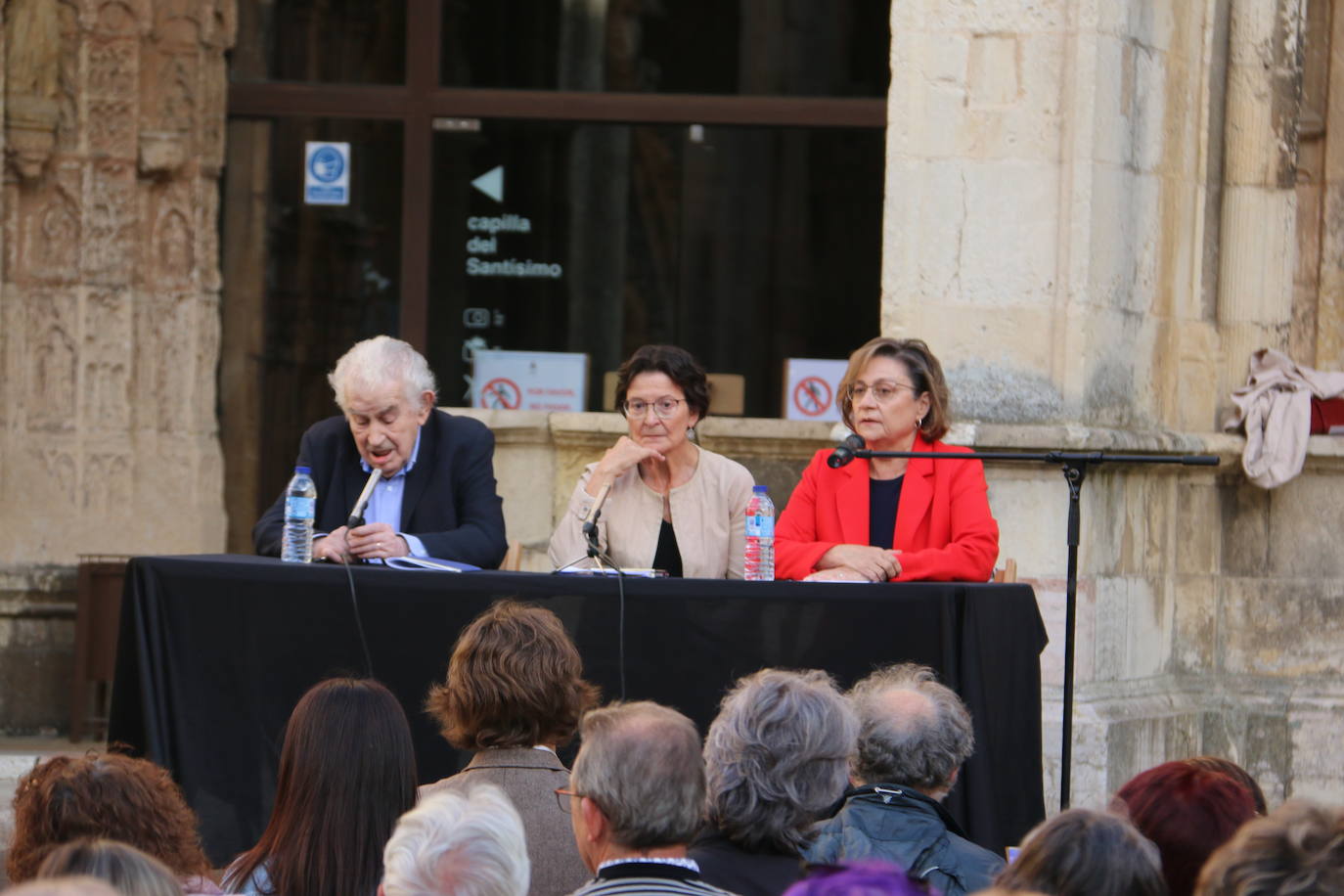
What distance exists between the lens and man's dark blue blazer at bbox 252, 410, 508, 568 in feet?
20.2

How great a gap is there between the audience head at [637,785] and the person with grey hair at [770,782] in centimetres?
39

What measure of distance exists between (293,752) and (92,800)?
0.47 metres

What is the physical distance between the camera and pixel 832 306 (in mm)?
10336

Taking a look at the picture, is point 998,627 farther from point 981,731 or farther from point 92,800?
point 92,800

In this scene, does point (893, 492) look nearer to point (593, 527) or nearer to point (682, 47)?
point (593, 527)

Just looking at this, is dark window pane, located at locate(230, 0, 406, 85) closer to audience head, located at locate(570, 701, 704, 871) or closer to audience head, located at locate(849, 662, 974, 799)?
audience head, located at locate(849, 662, 974, 799)

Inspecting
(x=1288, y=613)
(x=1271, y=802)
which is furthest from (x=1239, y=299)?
(x=1271, y=802)

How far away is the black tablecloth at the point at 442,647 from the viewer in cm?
546

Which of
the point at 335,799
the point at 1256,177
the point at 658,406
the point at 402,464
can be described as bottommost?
the point at 335,799

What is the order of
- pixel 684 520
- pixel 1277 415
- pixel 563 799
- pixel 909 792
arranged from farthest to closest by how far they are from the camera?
pixel 1277 415 → pixel 684 520 → pixel 563 799 → pixel 909 792

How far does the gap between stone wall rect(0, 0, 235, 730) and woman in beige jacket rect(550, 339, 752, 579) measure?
13.2 ft

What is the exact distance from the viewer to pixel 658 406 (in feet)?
20.6

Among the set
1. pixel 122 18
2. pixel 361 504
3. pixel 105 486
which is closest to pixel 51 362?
pixel 105 486

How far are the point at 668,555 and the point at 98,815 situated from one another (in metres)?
3.16
